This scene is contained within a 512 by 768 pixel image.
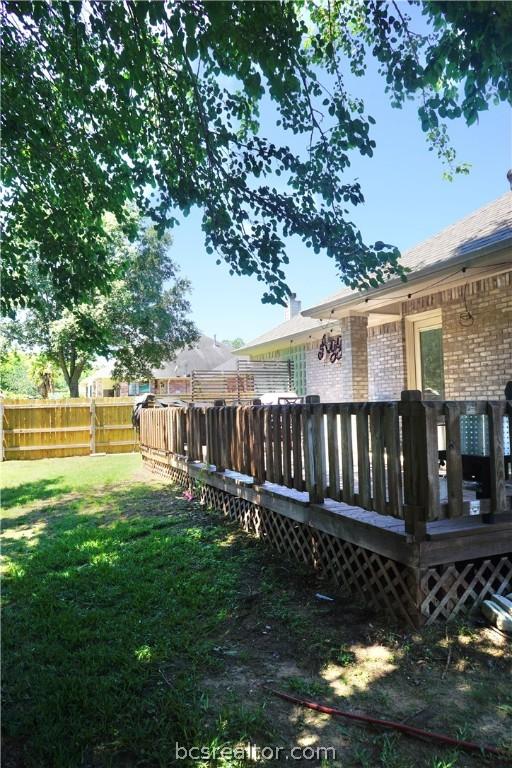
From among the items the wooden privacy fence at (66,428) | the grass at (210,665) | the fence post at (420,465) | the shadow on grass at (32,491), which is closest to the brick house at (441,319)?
the fence post at (420,465)

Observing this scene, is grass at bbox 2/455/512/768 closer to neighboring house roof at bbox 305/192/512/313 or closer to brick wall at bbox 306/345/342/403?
neighboring house roof at bbox 305/192/512/313

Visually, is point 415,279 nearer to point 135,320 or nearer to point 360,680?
point 360,680

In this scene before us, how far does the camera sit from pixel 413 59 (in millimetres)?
3801

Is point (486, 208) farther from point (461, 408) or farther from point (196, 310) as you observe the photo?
point (196, 310)

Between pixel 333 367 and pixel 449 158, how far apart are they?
674 centimetres

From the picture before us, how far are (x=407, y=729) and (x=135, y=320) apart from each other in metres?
18.7

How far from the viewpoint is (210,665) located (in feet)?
8.55

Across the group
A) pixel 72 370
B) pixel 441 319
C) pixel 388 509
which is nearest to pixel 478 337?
pixel 441 319

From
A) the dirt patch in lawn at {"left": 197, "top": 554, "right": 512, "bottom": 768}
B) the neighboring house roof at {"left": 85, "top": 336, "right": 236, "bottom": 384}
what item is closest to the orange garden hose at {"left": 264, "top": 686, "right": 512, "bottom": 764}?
the dirt patch in lawn at {"left": 197, "top": 554, "right": 512, "bottom": 768}

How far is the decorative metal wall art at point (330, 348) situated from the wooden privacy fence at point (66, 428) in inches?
284

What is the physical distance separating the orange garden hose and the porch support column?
686 cm

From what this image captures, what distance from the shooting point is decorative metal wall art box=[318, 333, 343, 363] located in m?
11.0

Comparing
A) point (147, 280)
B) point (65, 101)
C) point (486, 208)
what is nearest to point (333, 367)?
point (486, 208)

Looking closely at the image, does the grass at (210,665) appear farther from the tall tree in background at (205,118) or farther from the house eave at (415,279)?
the house eave at (415,279)
